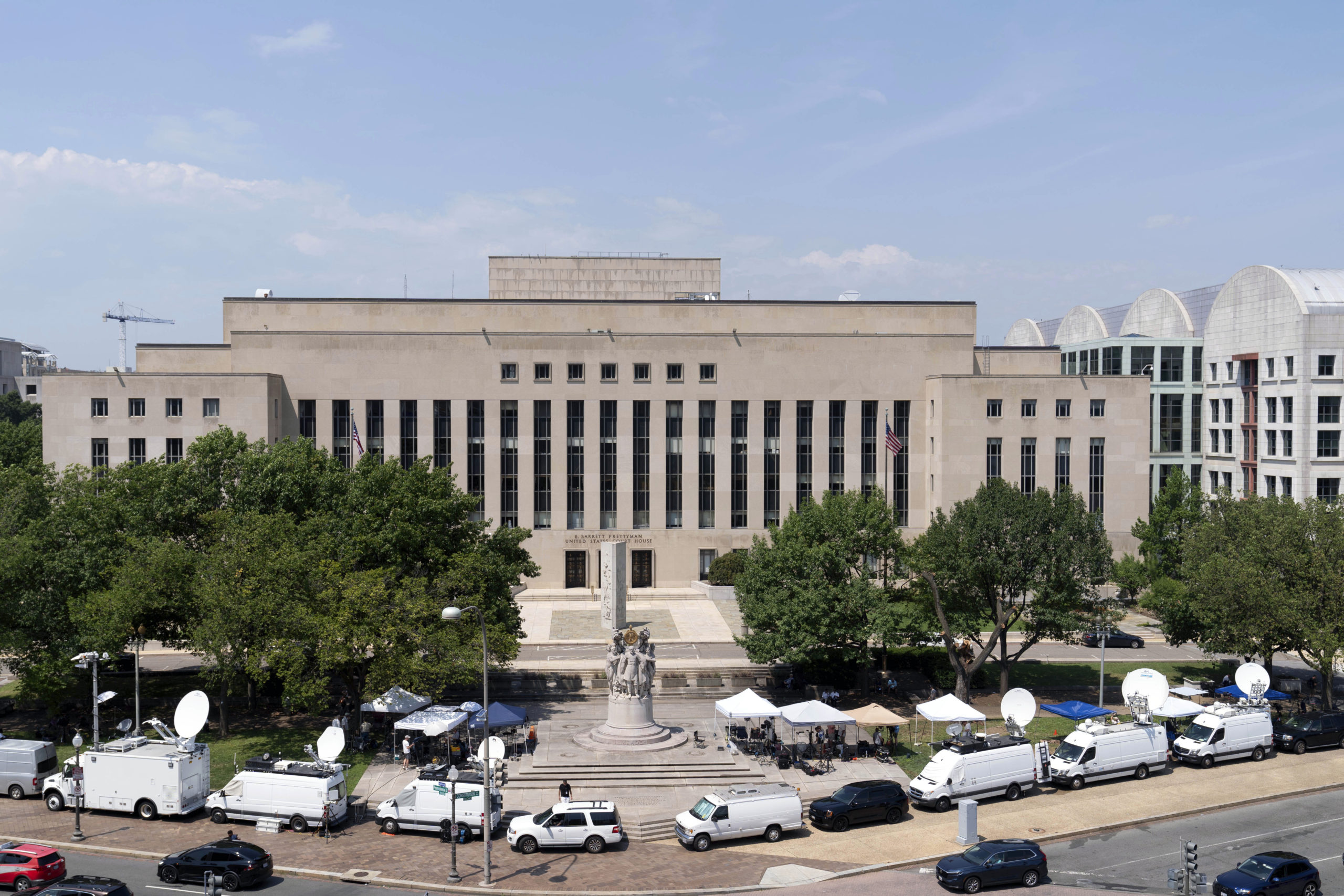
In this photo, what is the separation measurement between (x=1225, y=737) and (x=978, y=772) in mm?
12885

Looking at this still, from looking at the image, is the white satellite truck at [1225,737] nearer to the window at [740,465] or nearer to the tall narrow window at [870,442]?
the tall narrow window at [870,442]

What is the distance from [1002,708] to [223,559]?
34.5 m

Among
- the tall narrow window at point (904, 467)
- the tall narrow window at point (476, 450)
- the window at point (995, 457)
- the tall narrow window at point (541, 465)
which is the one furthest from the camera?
the tall narrow window at point (904, 467)

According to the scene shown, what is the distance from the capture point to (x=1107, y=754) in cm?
4172

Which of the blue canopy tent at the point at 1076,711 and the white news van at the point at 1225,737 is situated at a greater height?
the blue canopy tent at the point at 1076,711

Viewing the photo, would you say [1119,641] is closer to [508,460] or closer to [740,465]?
[740,465]

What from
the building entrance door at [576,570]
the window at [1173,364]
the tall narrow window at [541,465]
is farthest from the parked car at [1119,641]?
the tall narrow window at [541,465]

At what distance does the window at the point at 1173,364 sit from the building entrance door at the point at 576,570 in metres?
55.8

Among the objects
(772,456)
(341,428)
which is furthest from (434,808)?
(772,456)

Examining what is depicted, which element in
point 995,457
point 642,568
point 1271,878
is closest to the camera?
point 1271,878

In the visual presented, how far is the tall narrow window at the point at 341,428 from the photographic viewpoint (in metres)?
80.3

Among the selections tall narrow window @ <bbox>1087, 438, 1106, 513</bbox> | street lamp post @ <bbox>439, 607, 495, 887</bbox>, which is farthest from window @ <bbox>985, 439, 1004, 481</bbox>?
street lamp post @ <bbox>439, 607, 495, 887</bbox>

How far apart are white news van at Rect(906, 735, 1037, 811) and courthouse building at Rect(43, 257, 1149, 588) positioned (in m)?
38.9

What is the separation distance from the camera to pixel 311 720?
49.1 meters
